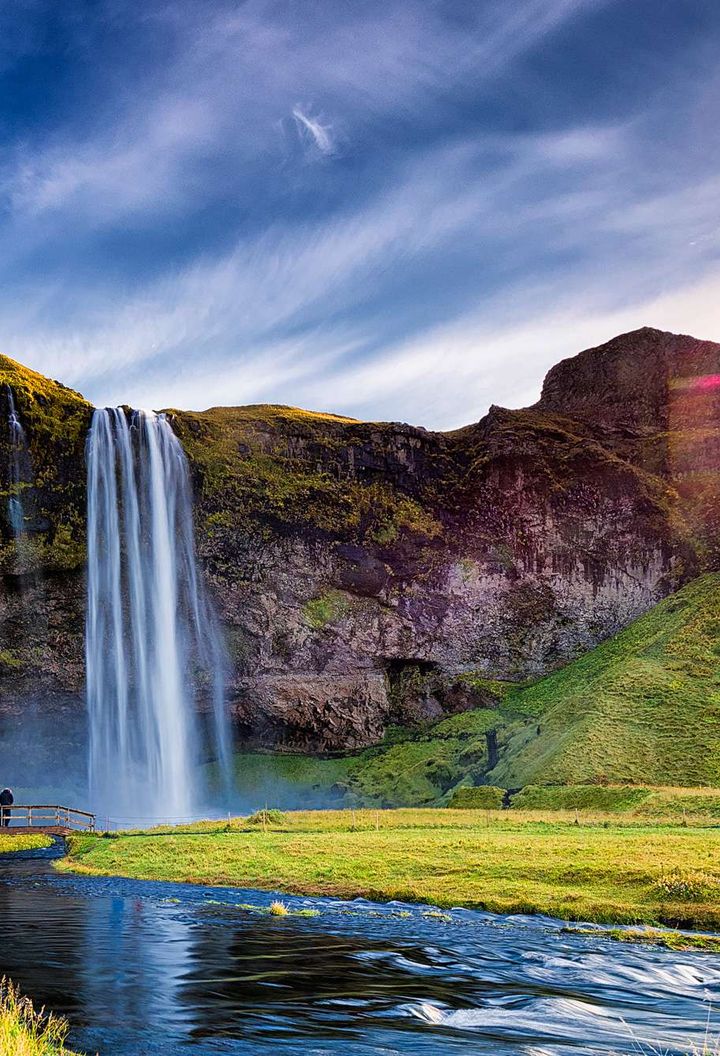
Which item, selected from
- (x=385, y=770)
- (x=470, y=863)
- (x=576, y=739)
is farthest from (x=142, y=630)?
(x=470, y=863)

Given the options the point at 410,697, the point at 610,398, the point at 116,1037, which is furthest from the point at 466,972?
the point at 610,398

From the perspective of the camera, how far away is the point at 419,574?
95562mm

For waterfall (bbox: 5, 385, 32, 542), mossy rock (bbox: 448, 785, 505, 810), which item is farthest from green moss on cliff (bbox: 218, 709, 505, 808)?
waterfall (bbox: 5, 385, 32, 542)

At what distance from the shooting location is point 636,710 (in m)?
70.1

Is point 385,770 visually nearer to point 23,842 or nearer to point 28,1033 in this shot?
point 23,842

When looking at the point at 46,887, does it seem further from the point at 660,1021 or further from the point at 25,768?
Answer: the point at 25,768

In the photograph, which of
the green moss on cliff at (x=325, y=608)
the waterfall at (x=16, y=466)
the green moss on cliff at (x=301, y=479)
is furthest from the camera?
the green moss on cliff at (x=325, y=608)

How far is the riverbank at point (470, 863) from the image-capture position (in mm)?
22594

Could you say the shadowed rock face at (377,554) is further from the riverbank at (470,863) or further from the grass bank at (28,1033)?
the grass bank at (28,1033)

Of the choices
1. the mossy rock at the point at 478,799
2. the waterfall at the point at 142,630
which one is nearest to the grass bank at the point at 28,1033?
the mossy rock at the point at 478,799

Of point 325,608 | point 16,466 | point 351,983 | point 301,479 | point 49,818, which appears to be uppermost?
point 301,479

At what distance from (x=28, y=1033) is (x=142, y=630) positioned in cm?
7291

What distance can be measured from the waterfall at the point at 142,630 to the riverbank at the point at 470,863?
106 ft

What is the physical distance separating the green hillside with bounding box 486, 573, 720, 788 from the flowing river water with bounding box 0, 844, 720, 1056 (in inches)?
1655
